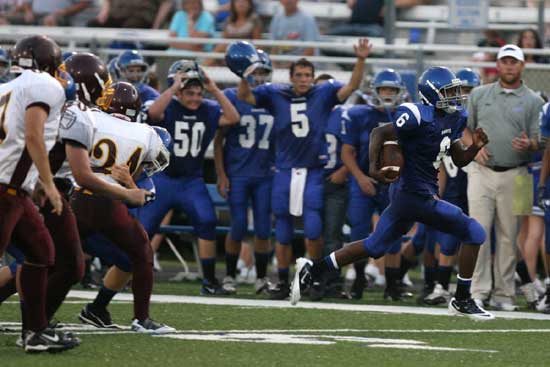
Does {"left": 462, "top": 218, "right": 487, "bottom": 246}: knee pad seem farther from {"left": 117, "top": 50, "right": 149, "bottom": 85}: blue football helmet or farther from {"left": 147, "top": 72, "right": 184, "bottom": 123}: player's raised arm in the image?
{"left": 117, "top": 50, "right": 149, "bottom": 85}: blue football helmet

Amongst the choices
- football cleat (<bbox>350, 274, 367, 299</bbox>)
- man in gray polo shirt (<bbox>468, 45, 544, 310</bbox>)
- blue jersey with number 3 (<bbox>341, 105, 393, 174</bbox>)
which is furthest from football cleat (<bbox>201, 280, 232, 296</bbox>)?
man in gray polo shirt (<bbox>468, 45, 544, 310</bbox>)

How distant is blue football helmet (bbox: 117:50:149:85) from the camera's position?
1195cm

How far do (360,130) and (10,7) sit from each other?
6780 mm

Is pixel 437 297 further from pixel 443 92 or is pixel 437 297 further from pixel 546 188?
pixel 443 92

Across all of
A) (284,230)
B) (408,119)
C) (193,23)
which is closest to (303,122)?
(284,230)

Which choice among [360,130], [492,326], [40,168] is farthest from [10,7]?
[40,168]

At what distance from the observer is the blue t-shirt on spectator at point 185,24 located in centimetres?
1481

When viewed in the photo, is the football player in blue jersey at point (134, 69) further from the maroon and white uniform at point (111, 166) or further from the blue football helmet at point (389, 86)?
the maroon and white uniform at point (111, 166)

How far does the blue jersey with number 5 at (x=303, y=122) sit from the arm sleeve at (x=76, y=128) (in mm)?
4098

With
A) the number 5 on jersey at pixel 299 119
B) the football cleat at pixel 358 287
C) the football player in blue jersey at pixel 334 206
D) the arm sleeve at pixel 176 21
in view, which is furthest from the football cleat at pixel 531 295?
the arm sleeve at pixel 176 21

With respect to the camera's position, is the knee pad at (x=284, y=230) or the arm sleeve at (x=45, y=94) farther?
the knee pad at (x=284, y=230)

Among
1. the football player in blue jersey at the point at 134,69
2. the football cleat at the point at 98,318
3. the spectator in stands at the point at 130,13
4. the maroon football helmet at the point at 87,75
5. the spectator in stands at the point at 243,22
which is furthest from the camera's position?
the spectator in stands at the point at 130,13

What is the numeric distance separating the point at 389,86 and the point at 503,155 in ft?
3.41

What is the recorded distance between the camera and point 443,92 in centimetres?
897
